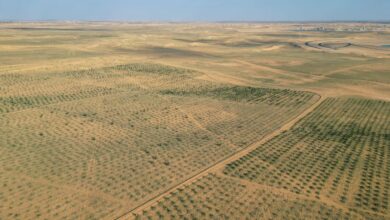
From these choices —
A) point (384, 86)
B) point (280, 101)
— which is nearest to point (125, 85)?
point (280, 101)

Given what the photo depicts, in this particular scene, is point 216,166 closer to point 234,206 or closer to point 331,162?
point 234,206

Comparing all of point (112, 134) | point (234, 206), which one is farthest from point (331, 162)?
point (112, 134)

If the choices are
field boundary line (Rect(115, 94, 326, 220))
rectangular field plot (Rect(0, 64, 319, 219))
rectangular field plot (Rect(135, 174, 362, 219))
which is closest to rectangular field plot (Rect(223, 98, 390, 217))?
field boundary line (Rect(115, 94, 326, 220))

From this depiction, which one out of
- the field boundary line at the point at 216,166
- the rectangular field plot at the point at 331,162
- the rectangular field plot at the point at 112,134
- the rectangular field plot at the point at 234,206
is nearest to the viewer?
the rectangular field plot at the point at 234,206

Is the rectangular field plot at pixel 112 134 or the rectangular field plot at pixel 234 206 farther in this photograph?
the rectangular field plot at pixel 112 134

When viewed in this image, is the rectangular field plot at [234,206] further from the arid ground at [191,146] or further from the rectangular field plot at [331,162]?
the rectangular field plot at [331,162]

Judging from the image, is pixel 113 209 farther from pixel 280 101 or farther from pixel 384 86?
pixel 384 86

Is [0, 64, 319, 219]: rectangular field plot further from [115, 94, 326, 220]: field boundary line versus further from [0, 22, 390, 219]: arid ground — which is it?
[115, 94, 326, 220]: field boundary line

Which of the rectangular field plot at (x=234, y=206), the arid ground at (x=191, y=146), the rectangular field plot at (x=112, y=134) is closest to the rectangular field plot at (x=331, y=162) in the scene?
the arid ground at (x=191, y=146)
